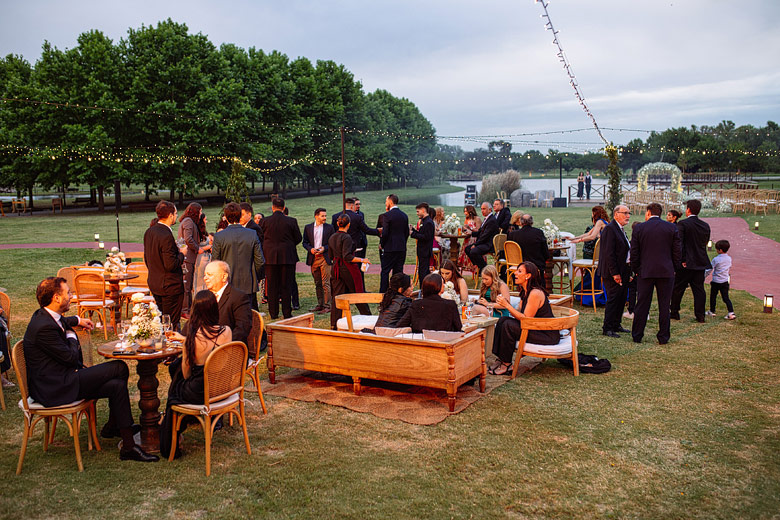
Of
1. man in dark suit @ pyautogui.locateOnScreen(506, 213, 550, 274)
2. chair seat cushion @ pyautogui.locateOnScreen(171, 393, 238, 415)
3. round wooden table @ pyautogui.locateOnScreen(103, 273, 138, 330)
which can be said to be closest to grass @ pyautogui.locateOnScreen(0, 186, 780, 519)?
chair seat cushion @ pyautogui.locateOnScreen(171, 393, 238, 415)

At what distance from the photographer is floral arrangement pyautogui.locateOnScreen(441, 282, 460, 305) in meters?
7.29

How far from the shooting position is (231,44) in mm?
43500

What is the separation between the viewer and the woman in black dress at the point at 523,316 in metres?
7.07

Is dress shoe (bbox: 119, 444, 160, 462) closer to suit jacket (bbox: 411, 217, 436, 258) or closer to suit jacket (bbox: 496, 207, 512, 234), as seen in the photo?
suit jacket (bbox: 411, 217, 436, 258)

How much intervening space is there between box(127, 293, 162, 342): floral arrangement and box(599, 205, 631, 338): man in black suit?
20.4ft

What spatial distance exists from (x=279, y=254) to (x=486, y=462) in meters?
5.60

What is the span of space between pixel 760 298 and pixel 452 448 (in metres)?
8.75

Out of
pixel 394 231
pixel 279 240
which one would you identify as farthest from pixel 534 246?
pixel 279 240

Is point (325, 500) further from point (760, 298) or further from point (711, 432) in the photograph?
point (760, 298)

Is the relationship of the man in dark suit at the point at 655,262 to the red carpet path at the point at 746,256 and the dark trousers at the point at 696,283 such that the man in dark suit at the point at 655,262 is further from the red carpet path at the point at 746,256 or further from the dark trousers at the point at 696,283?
the red carpet path at the point at 746,256

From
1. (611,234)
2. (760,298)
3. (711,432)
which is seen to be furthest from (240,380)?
(760,298)

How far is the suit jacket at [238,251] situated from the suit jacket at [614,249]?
4834 millimetres

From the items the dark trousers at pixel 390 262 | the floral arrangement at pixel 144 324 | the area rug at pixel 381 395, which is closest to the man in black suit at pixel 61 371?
the floral arrangement at pixel 144 324

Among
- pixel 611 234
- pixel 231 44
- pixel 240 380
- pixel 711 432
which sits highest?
pixel 231 44
